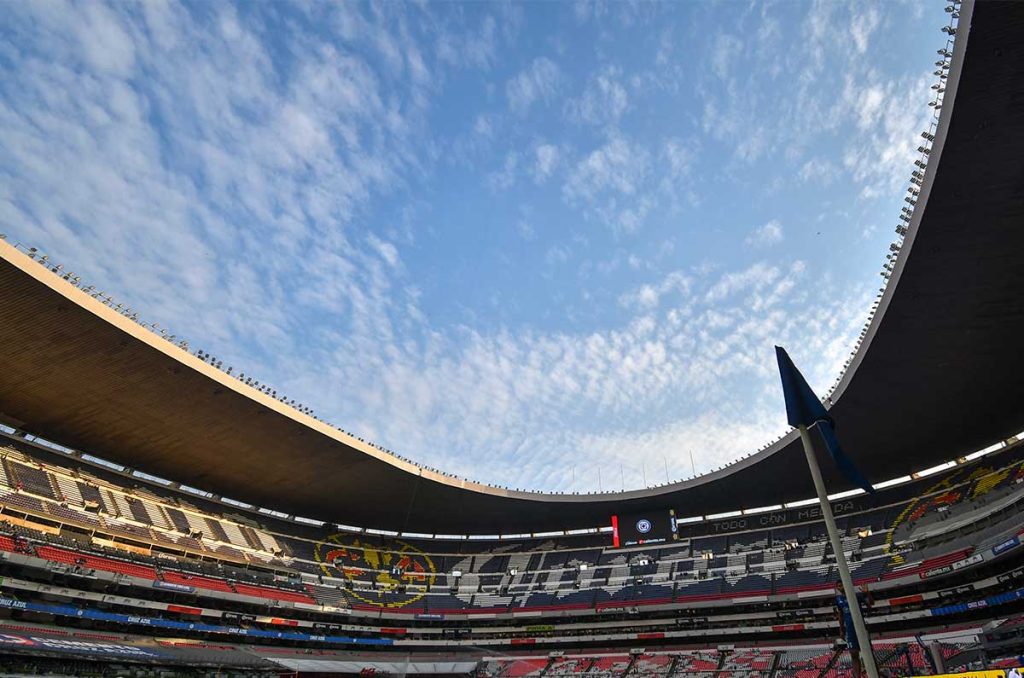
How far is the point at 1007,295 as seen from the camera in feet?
84.1

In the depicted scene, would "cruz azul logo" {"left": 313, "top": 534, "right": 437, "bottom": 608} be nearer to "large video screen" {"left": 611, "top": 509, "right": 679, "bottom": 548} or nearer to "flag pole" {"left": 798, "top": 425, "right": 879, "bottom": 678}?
"large video screen" {"left": 611, "top": 509, "right": 679, "bottom": 548}

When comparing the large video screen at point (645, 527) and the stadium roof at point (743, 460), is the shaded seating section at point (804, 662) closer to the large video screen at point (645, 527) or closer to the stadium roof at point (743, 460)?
the stadium roof at point (743, 460)

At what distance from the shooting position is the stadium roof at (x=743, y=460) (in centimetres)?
2000

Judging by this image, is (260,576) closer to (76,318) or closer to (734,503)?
(76,318)

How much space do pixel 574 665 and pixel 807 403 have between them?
1668 inches

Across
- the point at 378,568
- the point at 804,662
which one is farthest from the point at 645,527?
the point at 378,568

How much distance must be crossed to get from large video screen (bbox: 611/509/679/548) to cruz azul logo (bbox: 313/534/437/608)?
1750 centimetres

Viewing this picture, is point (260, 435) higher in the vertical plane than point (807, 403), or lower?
higher

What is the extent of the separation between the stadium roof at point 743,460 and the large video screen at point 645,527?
1.50 m

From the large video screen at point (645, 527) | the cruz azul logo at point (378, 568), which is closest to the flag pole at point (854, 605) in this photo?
the large video screen at point (645, 527)

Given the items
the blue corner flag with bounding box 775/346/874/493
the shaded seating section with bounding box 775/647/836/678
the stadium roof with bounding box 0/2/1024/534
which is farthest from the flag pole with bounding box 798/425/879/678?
the shaded seating section with bounding box 775/647/836/678

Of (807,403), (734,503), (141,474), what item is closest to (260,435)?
(141,474)

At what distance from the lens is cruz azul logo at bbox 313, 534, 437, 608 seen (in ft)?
161

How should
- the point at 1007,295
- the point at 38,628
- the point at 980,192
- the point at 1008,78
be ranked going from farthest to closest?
the point at 38,628
the point at 1007,295
the point at 980,192
the point at 1008,78
